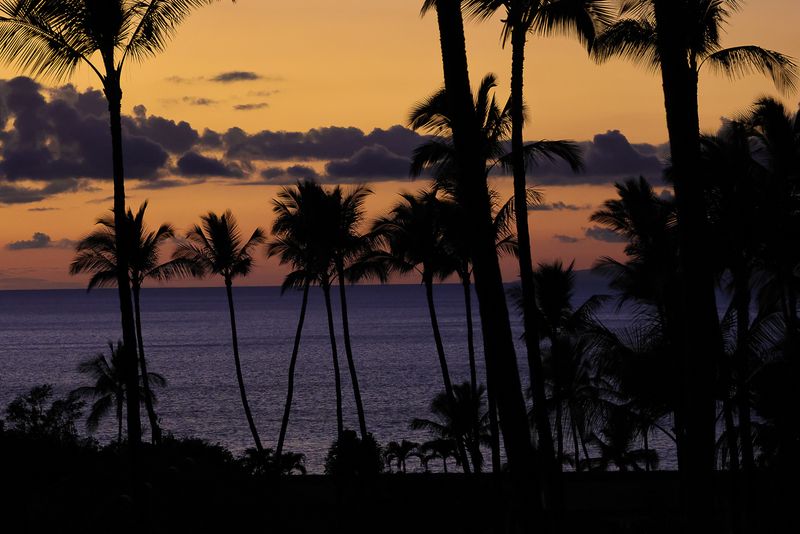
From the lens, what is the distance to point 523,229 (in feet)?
69.5

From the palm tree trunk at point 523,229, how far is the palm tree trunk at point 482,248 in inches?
268

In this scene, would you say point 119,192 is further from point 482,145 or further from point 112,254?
point 112,254

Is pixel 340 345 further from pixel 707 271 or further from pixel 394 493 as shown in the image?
pixel 707 271

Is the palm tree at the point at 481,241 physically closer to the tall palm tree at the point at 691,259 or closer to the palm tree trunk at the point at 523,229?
the tall palm tree at the point at 691,259

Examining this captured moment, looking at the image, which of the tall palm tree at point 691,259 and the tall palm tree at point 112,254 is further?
the tall palm tree at point 112,254

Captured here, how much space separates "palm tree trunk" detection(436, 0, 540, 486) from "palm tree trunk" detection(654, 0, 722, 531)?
89.9 inches

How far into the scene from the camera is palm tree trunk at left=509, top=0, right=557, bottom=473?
68.3ft

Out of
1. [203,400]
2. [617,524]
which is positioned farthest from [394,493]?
[203,400]

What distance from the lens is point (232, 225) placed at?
4934 cm

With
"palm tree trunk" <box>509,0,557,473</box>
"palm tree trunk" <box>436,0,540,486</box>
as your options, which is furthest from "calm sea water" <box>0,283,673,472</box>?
"palm tree trunk" <box>436,0,540,486</box>

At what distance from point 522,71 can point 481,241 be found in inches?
359

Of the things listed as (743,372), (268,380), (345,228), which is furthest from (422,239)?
(268,380)

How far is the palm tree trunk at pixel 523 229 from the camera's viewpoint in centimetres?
2083

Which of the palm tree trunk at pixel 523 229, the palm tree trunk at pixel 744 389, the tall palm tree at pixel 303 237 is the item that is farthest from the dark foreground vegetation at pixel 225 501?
the tall palm tree at pixel 303 237
